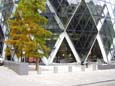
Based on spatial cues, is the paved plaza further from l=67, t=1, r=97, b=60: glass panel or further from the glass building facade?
l=67, t=1, r=97, b=60: glass panel

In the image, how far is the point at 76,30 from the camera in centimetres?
5531

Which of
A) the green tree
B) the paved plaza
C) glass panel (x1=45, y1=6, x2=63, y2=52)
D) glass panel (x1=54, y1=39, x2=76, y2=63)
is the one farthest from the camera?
glass panel (x1=54, y1=39, x2=76, y2=63)

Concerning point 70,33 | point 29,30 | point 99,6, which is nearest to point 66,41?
point 70,33

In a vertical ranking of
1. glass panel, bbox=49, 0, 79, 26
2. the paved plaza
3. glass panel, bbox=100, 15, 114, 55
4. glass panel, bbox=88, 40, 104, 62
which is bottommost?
glass panel, bbox=88, 40, 104, 62

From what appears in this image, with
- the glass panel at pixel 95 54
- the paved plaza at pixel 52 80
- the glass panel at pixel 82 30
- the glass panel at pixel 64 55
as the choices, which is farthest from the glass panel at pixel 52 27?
the paved plaza at pixel 52 80

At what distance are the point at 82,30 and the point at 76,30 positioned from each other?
4.08ft

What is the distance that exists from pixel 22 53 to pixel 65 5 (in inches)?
733

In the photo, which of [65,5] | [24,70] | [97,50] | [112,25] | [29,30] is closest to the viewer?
[24,70]

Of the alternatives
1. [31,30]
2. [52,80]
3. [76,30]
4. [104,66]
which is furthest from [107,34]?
[52,80]

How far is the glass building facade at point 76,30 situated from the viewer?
53.0 m

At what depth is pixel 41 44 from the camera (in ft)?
118

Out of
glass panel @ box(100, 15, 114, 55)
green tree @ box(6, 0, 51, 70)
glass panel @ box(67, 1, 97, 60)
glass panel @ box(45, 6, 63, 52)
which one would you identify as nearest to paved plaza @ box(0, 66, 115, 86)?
green tree @ box(6, 0, 51, 70)

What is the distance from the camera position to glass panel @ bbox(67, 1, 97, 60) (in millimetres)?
54719

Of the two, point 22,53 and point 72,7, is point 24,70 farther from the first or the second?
point 72,7
